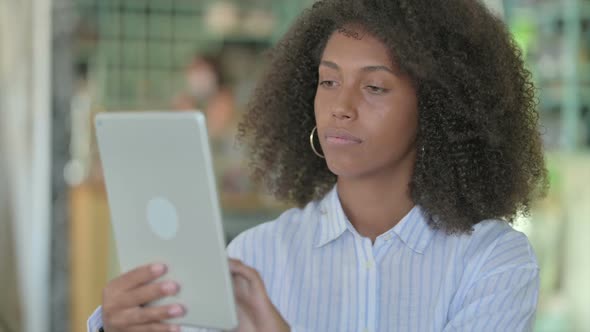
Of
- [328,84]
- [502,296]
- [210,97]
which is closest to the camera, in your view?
[502,296]

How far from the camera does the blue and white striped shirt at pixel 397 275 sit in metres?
1.37

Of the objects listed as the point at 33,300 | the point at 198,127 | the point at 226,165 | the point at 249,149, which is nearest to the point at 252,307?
the point at 198,127

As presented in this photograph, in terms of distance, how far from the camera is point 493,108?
4.88 ft

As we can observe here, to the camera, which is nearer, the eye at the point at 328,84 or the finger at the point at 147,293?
the finger at the point at 147,293

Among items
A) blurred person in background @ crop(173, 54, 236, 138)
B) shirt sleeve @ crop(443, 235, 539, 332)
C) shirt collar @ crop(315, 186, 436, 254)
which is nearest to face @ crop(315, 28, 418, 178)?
shirt collar @ crop(315, 186, 436, 254)

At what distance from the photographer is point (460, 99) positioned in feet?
4.83

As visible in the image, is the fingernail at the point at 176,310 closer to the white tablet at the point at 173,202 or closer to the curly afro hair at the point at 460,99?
the white tablet at the point at 173,202

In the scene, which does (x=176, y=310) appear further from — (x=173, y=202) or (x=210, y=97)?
(x=210, y=97)

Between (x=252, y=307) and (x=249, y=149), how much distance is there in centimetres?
67

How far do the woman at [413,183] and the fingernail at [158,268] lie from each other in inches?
8.2

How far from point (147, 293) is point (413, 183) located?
51 cm

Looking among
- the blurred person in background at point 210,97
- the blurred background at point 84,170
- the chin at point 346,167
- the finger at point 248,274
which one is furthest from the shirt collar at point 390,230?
the blurred person in background at point 210,97

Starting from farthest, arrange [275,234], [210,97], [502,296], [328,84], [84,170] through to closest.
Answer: [210,97] < [84,170] < [275,234] < [328,84] < [502,296]

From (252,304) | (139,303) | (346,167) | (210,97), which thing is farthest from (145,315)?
(210,97)
